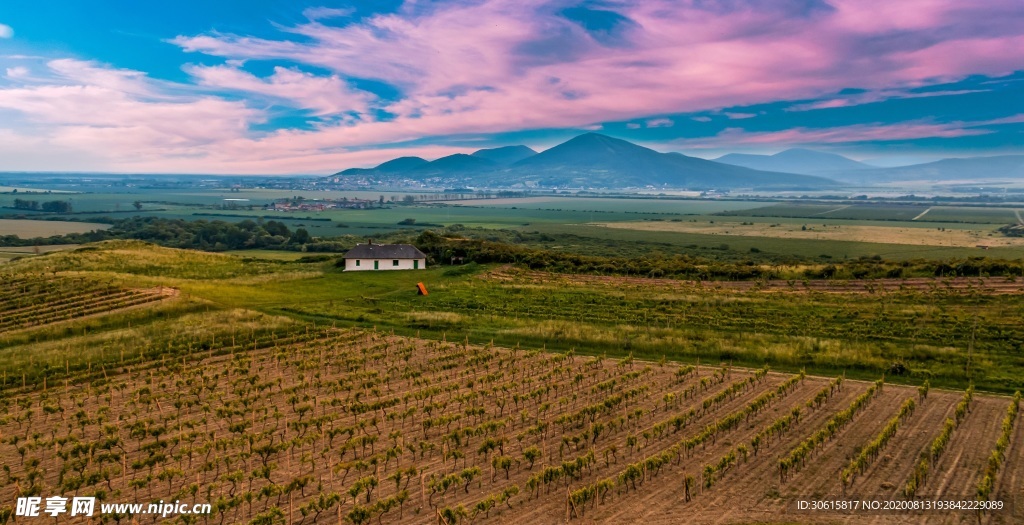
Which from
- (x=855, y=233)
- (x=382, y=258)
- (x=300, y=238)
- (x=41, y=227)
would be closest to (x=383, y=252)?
(x=382, y=258)

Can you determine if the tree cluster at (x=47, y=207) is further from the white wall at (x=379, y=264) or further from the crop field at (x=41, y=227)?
the white wall at (x=379, y=264)

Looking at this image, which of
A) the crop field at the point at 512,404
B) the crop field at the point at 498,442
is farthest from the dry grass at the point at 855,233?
the crop field at the point at 498,442

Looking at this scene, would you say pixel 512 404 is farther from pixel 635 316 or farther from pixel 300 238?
pixel 300 238

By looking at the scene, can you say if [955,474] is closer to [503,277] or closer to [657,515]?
[657,515]

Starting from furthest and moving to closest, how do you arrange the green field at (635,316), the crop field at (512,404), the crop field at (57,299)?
1. the crop field at (57,299)
2. the green field at (635,316)
3. the crop field at (512,404)

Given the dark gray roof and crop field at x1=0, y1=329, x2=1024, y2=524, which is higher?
the dark gray roof

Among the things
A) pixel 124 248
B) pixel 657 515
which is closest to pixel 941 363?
pixel 657 515

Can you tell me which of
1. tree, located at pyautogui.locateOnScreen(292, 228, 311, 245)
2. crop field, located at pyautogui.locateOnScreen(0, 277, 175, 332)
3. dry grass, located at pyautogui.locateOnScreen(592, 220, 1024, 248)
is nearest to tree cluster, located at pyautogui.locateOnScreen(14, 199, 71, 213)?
tree, located at pyautogui.locateOnScreen(292, 228, 311, 245)

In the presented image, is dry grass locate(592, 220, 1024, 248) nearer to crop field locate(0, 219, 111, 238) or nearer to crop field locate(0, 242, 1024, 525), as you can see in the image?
crop field locate(0, 242, 1024, 525)
